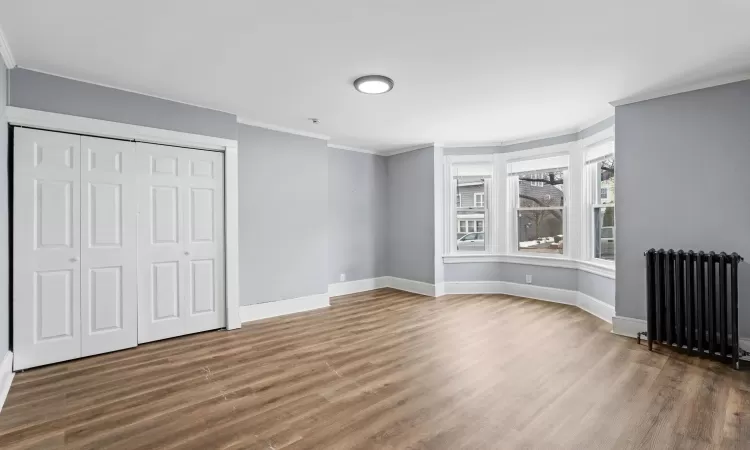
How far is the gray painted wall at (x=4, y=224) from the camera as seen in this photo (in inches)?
112

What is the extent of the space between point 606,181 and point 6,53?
246 inches

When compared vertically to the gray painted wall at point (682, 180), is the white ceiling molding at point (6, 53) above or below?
above

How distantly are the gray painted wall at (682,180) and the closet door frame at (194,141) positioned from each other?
4.36 metres

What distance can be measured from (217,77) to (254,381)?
8.71 feet

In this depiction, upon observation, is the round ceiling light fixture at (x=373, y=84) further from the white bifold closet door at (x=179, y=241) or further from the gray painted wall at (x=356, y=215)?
the gray painted wall at (x=356, y=215)

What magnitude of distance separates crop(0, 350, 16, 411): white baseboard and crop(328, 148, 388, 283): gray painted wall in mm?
3901

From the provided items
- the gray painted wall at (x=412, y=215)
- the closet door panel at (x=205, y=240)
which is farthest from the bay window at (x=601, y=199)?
the closet door panel at (x=205, y=240)

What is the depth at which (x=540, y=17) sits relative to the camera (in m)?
2.38

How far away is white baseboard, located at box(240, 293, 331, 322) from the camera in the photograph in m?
4.75

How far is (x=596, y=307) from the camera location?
486 cm

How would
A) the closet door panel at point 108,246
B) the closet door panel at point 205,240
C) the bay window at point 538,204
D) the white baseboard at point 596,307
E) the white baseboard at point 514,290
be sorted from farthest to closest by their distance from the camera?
the bay window at point 538,204 → the white baseboard at point 514,290 → the white baseboard at point 596,307 → the closet door panel at point 205,240 → the closet door panel at point 108,246

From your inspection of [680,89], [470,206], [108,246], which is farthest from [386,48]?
[470,206]

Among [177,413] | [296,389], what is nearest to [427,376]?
[296,389]

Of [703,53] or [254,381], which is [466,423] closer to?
[254,381]
